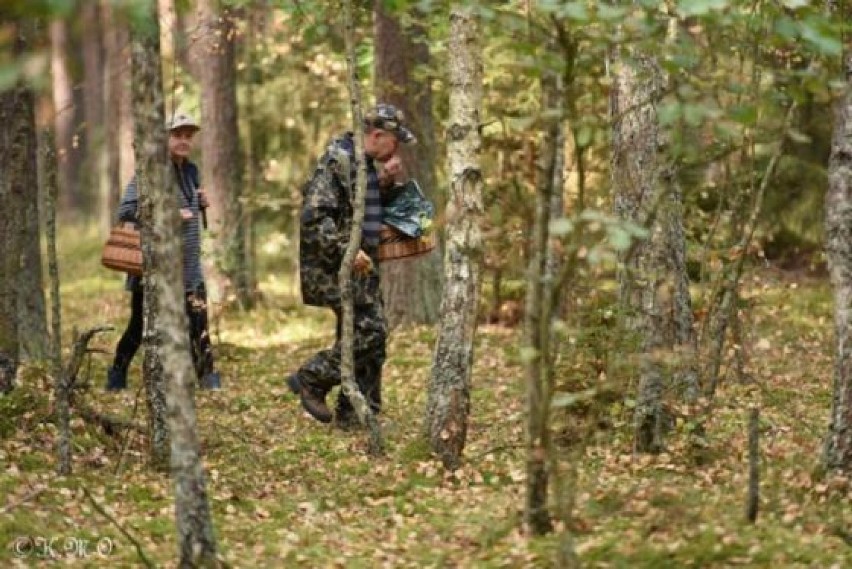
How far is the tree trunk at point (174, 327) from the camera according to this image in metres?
5.49

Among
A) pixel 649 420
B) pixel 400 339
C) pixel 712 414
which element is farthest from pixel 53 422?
pixel 400 339

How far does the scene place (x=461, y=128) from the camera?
8.17 metres

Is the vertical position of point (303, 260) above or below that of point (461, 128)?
below

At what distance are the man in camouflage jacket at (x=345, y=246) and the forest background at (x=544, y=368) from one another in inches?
15.4

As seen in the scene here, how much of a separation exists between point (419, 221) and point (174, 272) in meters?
4.28

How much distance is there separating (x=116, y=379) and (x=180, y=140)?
222 centimetres

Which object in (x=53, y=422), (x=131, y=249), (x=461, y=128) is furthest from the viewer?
(x=131, y=249)

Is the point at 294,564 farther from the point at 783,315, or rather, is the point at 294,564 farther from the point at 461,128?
the point at 783,315

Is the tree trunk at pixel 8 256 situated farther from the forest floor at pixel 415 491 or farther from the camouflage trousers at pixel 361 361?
the camouflage trousers at pixel 361 361

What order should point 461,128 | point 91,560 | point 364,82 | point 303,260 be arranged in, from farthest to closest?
point 364,82 → point 303,260 → point 461,128 → point 91,560

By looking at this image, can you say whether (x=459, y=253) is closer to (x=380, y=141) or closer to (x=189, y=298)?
(x=380, y=141)

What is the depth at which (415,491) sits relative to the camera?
796 centimetres

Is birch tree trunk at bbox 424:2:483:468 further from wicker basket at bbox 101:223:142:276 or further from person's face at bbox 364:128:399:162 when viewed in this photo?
wicker basket at bbox 101:223:142:276

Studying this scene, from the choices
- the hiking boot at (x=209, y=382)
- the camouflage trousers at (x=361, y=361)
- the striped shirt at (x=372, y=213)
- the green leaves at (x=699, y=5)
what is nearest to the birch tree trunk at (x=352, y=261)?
the striped shirt at (x=372, y=213)
